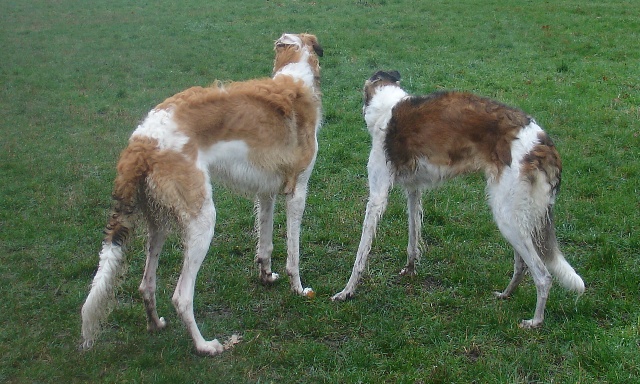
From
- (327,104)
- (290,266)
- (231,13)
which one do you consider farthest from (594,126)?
(231,13)

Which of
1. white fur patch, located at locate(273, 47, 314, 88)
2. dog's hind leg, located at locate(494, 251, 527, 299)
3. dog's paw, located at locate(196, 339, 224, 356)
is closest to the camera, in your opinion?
dog's paw, located at locate(196, 339, 224, 356)

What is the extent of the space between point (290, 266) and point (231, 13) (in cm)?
1357

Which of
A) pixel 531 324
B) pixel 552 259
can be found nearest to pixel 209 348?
pixel 531 324

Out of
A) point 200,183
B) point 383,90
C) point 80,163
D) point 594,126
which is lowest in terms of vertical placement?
point 80,163

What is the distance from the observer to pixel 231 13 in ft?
55.9

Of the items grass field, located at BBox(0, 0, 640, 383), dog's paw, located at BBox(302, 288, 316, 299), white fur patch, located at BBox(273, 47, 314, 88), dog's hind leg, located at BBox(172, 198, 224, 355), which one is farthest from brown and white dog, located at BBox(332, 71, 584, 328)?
dog's hind leg, located at BBox(172, 198, 224, 355)

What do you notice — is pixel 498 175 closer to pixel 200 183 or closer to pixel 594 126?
pixel 200 183

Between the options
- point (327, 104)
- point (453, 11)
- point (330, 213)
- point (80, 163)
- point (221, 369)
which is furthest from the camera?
point (453, 11)

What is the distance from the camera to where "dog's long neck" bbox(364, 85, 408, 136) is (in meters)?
4.86

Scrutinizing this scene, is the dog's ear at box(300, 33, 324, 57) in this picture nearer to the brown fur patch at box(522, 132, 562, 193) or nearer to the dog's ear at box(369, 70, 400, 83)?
the dog's ear at box(369, 70, 400, 83)

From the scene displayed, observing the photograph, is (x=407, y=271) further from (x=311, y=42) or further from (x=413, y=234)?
(x=311, y=42)

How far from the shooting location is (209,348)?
406 centimetres

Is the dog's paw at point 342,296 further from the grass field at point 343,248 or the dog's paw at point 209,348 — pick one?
the dog's paw at point 209,348

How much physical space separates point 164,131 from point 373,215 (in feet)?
5.79
